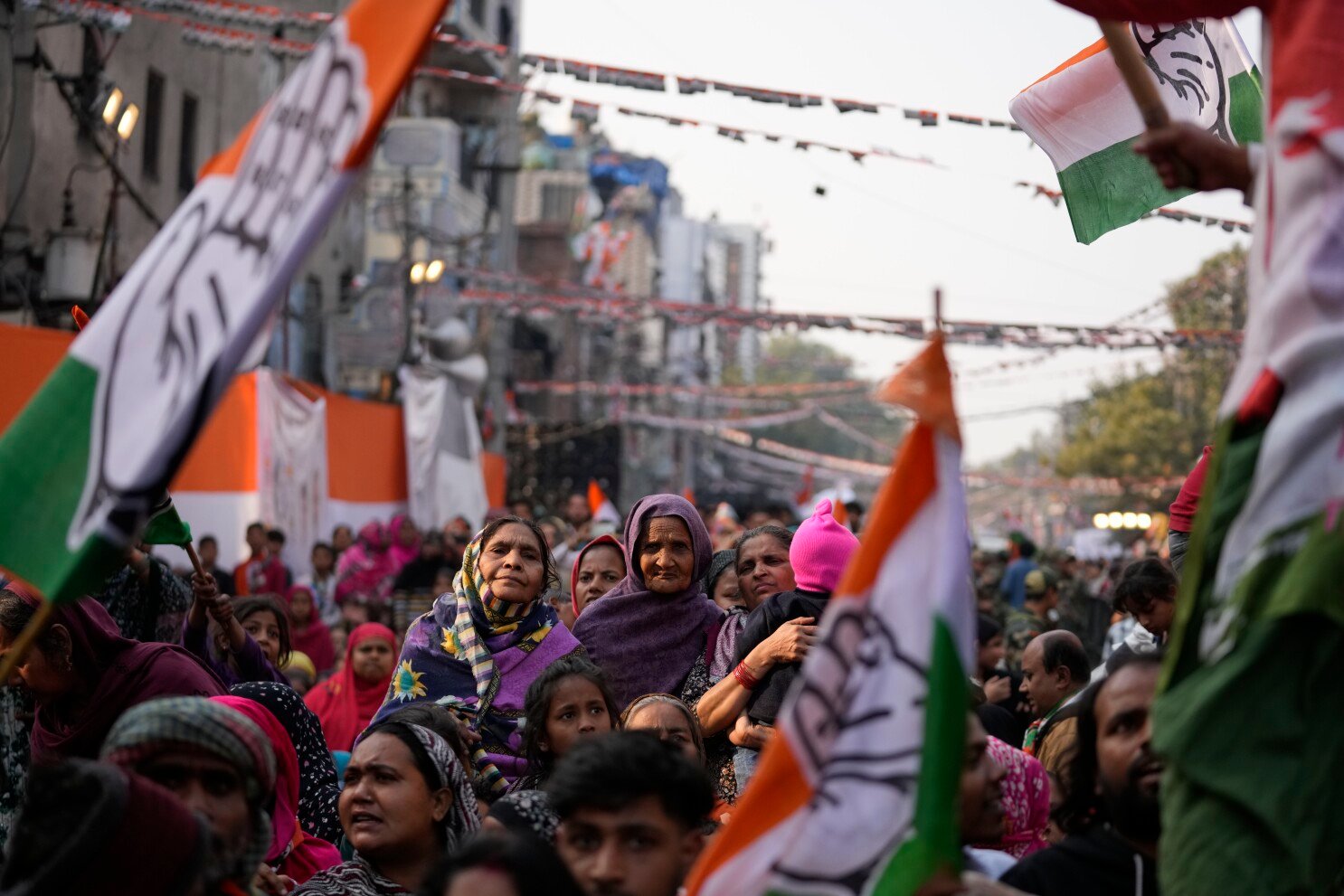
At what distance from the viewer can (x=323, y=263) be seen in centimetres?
2936

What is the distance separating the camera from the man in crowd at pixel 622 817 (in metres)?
3.47

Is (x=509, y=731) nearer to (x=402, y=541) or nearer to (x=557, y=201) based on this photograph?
(x=402, y=541)

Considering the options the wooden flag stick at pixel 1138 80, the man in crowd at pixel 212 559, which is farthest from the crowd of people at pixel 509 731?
the man in crowd at pixel 212 559

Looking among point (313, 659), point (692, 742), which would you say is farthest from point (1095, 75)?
point (313, 659)

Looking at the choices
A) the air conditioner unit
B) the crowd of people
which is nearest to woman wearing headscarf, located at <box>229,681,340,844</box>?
the crowd of people

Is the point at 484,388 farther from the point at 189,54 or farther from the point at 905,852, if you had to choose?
the point at 905,852

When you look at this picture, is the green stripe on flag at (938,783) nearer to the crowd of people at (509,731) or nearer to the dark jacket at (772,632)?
the crowd of people at (509,731)

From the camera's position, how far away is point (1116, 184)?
17.5 ft

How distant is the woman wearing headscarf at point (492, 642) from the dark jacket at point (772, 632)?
0.79 m

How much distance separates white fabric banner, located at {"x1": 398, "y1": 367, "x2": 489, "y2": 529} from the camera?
869 inches

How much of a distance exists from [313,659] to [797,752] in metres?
8.92

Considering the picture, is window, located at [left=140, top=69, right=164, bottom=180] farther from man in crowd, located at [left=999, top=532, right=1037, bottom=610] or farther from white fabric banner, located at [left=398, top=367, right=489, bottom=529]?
man in crowd, located at [left=999, top=532, right=1037, bottom=610]

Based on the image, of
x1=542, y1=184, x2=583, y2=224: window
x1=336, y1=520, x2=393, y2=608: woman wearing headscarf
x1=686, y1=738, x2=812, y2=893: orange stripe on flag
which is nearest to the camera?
x1=686, y1=738, x2=812, y2=893: orange stripe on flag

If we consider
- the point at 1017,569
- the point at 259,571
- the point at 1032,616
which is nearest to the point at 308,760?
the point at 1032,616
